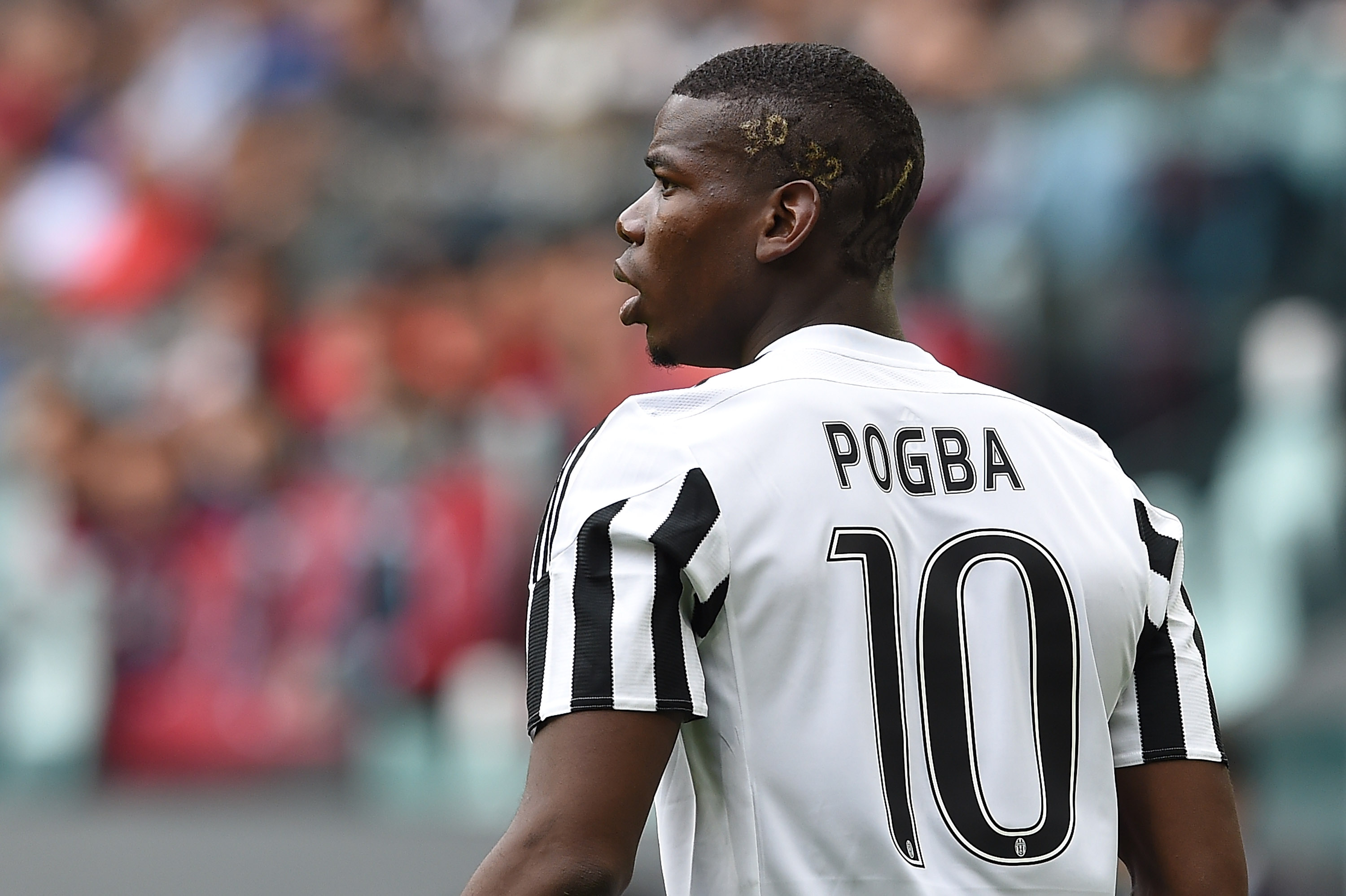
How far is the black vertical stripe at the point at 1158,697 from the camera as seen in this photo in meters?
1.87

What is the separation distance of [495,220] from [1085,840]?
255 inches

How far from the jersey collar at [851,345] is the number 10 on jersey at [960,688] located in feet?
0.67

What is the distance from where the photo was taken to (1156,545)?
187cm

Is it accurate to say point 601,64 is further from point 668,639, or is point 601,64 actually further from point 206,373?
point 668,639

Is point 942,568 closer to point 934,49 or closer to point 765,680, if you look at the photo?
point 765,680

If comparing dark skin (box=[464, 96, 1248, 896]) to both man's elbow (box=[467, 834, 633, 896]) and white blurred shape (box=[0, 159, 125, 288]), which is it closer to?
man's elbow (box=[467, 834, 633, 896])

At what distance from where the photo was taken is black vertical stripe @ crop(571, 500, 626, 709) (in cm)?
158

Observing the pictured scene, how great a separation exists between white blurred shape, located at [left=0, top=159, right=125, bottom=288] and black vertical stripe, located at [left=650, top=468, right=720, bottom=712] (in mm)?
7140

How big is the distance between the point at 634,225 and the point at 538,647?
490 millimetres

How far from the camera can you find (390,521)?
648 centimetres

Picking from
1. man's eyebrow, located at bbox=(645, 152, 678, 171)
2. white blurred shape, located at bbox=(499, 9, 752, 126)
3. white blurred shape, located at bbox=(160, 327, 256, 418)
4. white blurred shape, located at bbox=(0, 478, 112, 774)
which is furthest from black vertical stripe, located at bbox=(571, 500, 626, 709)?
white blurred shape, located at bbox=(499, 9, 752, 126)

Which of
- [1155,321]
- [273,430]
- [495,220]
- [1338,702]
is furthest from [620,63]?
[1338,702]

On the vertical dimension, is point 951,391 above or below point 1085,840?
above

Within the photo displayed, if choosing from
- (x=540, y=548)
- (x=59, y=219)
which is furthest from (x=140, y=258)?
(x=540, y=548)
